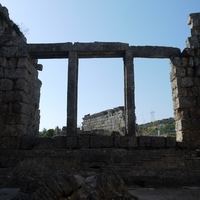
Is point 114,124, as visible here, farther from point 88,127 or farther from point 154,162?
point 154,162

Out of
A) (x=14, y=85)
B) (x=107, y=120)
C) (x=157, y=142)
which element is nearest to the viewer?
(x=157, y=142)

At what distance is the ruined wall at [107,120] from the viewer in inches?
674

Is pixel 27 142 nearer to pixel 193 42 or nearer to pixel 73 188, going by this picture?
pixel 73 188

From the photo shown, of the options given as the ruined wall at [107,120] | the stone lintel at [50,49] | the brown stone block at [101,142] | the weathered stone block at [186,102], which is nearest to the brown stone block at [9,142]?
the brown stone block at [101,142]

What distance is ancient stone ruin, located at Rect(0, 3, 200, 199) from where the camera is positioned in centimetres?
541

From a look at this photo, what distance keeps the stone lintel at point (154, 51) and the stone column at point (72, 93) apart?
2.08 metres

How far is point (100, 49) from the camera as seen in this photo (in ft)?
25.8

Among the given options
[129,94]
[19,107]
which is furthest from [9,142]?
[129,94]

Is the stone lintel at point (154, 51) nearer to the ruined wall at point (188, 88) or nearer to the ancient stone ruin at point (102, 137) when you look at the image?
the ancient stone ruin at point (102, 137)

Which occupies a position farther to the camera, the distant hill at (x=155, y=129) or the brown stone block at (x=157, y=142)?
the distant hill at (x=155, y=129)

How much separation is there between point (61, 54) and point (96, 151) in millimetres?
3873

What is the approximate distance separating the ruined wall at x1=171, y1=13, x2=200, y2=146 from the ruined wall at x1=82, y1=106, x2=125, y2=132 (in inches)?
335

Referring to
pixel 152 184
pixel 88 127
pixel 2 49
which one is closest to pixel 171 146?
pixel 152 184

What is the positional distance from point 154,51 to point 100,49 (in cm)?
190
